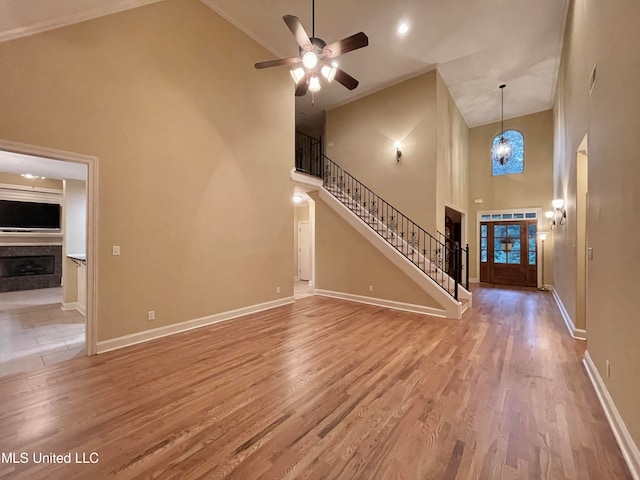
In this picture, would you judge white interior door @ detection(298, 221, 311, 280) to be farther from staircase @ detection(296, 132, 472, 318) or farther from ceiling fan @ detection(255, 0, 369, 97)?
ceiling fan @ detection(255, 0, 369, 97)

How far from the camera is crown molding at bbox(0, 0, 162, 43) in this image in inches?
106

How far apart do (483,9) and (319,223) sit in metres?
5.14

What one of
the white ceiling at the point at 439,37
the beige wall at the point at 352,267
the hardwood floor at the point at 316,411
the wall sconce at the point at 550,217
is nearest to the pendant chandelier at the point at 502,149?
the white ceiling at the point at 439,37

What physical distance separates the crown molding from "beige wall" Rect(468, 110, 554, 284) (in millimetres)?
9800

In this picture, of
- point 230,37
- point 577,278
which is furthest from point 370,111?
point 577,278

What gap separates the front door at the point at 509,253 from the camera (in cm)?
834

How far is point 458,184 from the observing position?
803 cm

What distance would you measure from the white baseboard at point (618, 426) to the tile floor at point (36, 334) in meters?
5.18

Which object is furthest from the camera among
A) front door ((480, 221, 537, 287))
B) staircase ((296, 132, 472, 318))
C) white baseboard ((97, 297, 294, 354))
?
front door ((480, 221, 537, 287))

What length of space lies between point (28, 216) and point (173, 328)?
6705mm

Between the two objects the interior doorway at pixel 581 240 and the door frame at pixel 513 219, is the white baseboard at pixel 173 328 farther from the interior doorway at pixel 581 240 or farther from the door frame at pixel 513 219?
the door frame at pixel 513 219

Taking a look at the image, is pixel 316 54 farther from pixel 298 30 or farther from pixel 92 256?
pixel 92 256

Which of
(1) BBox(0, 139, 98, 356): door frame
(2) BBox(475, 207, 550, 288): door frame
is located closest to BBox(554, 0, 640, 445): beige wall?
(1) BBox(0, 139, 98, 356): door frame

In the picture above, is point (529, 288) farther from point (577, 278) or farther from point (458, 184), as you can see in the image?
point (577, 278)
